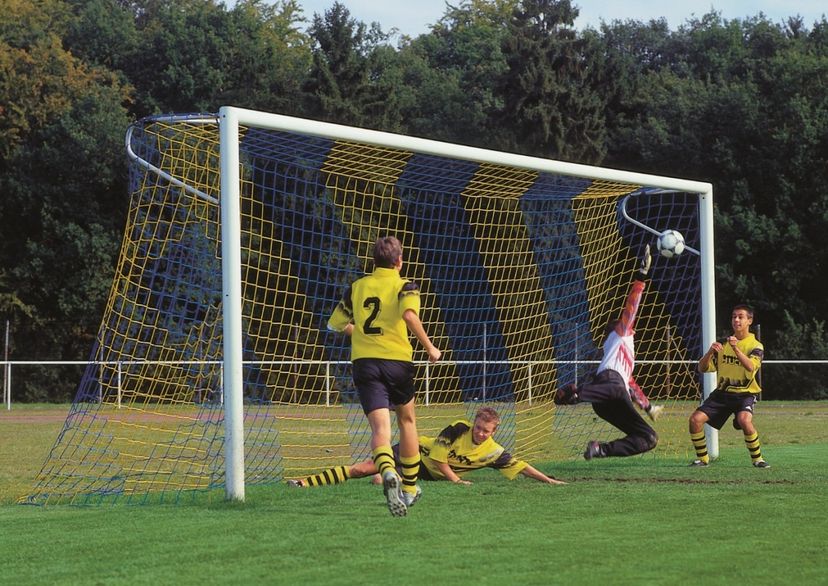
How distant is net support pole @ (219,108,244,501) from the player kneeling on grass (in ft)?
3.65

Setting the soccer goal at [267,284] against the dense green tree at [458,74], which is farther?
the dense green tree at [458,74]

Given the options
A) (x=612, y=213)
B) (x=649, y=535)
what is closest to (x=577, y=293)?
(x=612, y=213)

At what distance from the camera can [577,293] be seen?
17.5m

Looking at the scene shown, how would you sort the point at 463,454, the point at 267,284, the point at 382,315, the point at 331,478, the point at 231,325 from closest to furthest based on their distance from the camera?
the point at 382,315 < the point at 231,325 < the point at 331,478 < the point at 463,454 < the point at 267,284

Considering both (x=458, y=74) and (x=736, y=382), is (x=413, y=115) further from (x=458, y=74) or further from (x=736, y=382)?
(x=736, y=382)

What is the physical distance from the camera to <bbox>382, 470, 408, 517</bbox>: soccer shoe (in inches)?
311

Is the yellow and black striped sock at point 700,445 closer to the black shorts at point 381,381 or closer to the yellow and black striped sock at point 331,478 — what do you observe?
the yellow and black striped sock at point 331,478

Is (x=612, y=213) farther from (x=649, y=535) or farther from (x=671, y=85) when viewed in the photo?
(x=671, y=85)

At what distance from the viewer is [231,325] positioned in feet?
30.5

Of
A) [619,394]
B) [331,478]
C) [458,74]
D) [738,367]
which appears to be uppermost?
[458,74]

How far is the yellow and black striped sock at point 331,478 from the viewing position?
1015cm

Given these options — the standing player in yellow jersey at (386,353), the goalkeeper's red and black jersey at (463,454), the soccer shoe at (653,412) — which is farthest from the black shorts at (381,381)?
the soccer shoe at (653,412)

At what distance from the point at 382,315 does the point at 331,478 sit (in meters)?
2.42

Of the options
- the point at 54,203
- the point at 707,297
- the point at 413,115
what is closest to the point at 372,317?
the point at 707,297
